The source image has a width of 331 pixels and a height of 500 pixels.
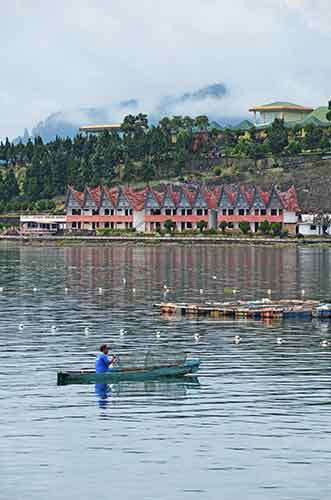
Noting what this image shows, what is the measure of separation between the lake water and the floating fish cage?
2.55 metres

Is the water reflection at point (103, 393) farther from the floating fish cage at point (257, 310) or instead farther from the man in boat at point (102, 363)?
the floating fish cage at point (257, 310)

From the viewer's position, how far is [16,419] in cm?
4875

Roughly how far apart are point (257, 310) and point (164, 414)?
120 feet

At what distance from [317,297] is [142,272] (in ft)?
126

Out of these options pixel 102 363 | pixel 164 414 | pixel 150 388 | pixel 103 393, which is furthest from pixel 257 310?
pixel 164 414

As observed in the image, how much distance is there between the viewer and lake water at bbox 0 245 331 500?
4034cm

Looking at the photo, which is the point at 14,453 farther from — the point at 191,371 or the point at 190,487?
the point at 191,371

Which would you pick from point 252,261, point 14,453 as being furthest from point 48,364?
point 252,261

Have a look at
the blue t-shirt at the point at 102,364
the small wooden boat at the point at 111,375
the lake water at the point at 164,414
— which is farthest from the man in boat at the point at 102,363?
the lake water at the point at 164,414

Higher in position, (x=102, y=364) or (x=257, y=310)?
(x=257, y=310)

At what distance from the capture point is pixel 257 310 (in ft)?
283

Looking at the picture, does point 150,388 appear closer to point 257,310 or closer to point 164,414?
point 164,414

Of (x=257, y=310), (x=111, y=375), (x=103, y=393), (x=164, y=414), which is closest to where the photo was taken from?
(x=164, y=414)

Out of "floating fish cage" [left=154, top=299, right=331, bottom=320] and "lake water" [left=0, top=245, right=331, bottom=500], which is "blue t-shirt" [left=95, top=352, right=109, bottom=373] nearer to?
"lake water" [left=0, top=245, right=331, bottom=500]
